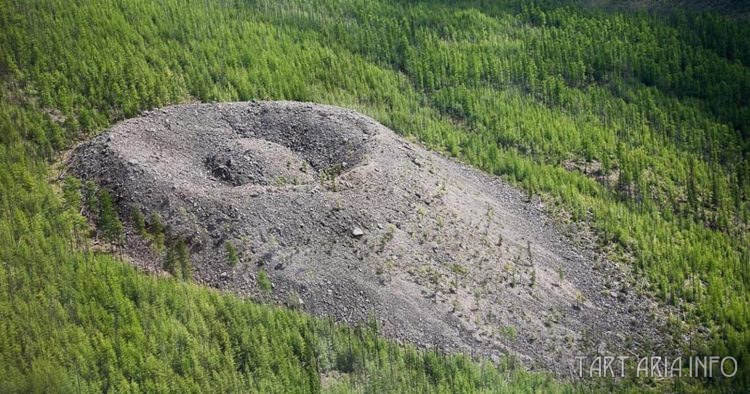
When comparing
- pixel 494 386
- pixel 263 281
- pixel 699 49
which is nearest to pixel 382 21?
pixel 699 49

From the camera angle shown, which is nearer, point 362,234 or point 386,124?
point 362,234

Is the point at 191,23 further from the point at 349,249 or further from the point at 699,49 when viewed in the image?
the point at 699,49

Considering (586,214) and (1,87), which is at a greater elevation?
(1,87)

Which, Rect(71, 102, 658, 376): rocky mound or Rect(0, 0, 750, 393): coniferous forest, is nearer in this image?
Rect(0, 0, 750, 393): coniferous forest

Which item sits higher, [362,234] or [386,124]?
[362,234]
